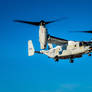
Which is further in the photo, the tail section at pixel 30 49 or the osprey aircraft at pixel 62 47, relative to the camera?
the tail section at pixel 30 49

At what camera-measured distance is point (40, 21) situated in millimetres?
35812

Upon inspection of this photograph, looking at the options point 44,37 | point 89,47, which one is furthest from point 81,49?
point 44,37

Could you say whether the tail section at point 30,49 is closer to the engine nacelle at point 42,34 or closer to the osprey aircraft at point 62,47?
the osprey aircraft at point 62,47

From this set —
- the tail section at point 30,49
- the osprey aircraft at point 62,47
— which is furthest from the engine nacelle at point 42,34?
the tail section at point 30,49

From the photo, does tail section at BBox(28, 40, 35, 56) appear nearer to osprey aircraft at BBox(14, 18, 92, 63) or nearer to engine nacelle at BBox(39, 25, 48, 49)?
osprey aircraft at BBox(14, 18, 92, 63)

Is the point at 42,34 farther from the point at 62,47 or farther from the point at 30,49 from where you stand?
the point at 30,49

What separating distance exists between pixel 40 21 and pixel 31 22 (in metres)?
1.28

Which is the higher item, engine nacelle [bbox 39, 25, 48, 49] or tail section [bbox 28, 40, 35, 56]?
tail section [bbox 28, 40, 35, 56]

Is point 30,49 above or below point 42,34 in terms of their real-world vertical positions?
above

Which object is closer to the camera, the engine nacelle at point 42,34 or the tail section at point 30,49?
the engine nacelle at point 42,34

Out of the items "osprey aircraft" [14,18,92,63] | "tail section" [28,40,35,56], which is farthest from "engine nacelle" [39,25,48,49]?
"tail section" [28,40,35,56]

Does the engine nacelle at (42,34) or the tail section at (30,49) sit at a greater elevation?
the tail section at (30,49)

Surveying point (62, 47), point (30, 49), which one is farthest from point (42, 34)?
point (30, 49)

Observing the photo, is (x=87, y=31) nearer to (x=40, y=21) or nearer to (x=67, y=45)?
(x=67, y=45)
